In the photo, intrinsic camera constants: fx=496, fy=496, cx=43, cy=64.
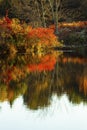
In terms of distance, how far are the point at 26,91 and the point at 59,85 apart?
1.97 metres

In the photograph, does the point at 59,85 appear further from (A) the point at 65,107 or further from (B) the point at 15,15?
(B) the point at 15,15

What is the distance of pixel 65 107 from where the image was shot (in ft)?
43.6

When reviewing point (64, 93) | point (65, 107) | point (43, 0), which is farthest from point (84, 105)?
point (43, 0)

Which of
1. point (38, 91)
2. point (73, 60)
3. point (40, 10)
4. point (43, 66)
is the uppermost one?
point (40, 10)

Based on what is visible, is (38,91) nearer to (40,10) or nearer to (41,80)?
(41,80)

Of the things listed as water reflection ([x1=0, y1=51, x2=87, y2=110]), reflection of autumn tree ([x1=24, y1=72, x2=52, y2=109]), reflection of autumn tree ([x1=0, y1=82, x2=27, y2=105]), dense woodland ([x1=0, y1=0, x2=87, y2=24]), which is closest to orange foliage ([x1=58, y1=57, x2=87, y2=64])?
water reflection ([x1=0, y1=51, x2=87, y2=110])

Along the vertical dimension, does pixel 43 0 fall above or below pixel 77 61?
above

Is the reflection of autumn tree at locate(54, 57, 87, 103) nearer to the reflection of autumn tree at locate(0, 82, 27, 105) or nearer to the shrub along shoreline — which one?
the reflection of autumn tree at locate(0, 82, 27, 105)

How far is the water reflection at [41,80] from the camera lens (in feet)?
48.1

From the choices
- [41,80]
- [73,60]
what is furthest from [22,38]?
[41,80]

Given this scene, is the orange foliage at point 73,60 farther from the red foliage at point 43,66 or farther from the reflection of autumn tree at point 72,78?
the red foliage at point 43,66

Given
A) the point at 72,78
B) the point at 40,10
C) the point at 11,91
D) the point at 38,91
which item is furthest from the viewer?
the point at 40,10

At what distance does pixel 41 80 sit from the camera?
18.6 m

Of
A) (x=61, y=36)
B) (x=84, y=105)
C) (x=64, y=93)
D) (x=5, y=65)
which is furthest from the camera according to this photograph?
(x=61, y=36)
